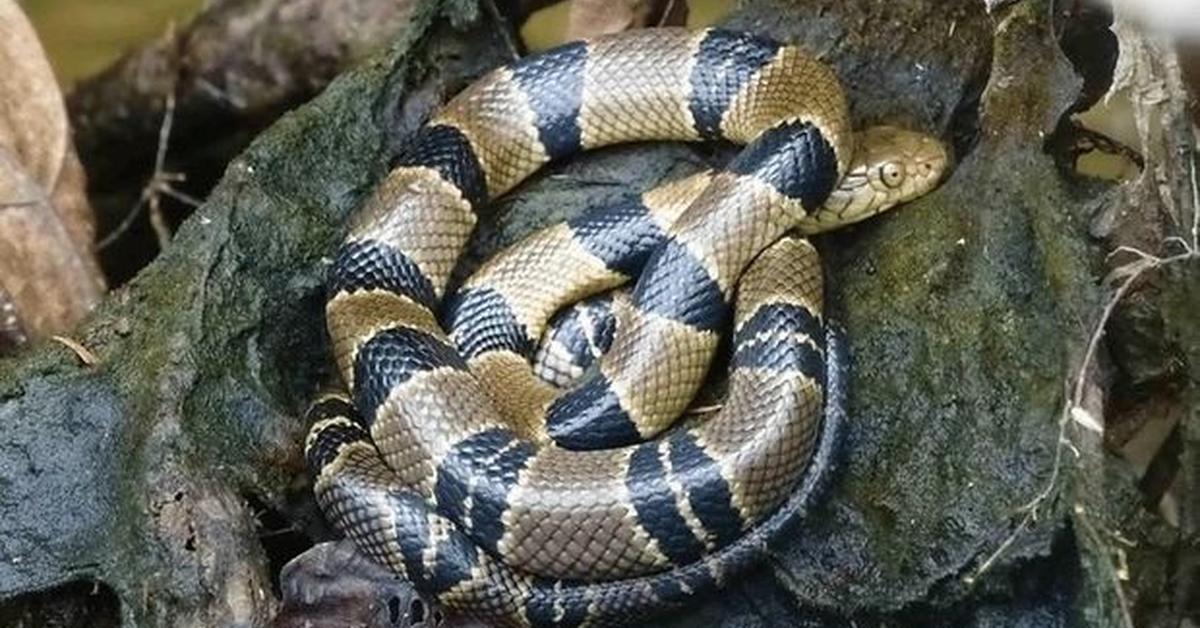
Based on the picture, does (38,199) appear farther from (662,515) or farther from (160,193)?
(662,515)

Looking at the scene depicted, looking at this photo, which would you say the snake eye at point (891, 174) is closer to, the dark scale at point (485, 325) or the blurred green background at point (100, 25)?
the dark scale at point (485, 325)

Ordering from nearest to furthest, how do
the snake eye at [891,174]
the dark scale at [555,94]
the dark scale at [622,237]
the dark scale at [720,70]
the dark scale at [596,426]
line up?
the dark scale at [596,426], the snake eye at [891,174], the dark scale at [622,237], the dark scale at [720,70], the dark scale at [555,94]

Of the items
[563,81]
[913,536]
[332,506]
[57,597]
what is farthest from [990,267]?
[57,597]

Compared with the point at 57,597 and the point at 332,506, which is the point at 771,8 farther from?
the point at 57,597

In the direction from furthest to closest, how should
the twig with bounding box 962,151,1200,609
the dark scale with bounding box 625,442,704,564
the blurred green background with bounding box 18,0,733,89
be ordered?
the blurred green background with bounding box 18,0,733,89 → the dark scale with bounding box 625,442,704,564 → the twig with bounding box 962,151,1200,609

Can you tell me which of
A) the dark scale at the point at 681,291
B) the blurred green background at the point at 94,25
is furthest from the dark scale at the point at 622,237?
the blurred green background at the point at 94,25

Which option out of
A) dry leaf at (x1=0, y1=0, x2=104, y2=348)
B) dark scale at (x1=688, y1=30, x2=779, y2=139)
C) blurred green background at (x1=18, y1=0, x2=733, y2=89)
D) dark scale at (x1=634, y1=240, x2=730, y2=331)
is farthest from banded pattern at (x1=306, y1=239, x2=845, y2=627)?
blurred green background at (x1=18, y1=0, x2=733, y2=89)

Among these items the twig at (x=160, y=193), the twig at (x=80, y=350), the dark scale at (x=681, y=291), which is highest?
the twig at (x=80, y=350)

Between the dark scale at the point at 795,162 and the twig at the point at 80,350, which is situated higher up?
the twig at the point at 80,350

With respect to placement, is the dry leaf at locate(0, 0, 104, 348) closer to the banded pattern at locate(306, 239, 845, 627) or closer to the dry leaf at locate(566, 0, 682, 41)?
the banded pattern at locate(306, 239, 845, 627)
